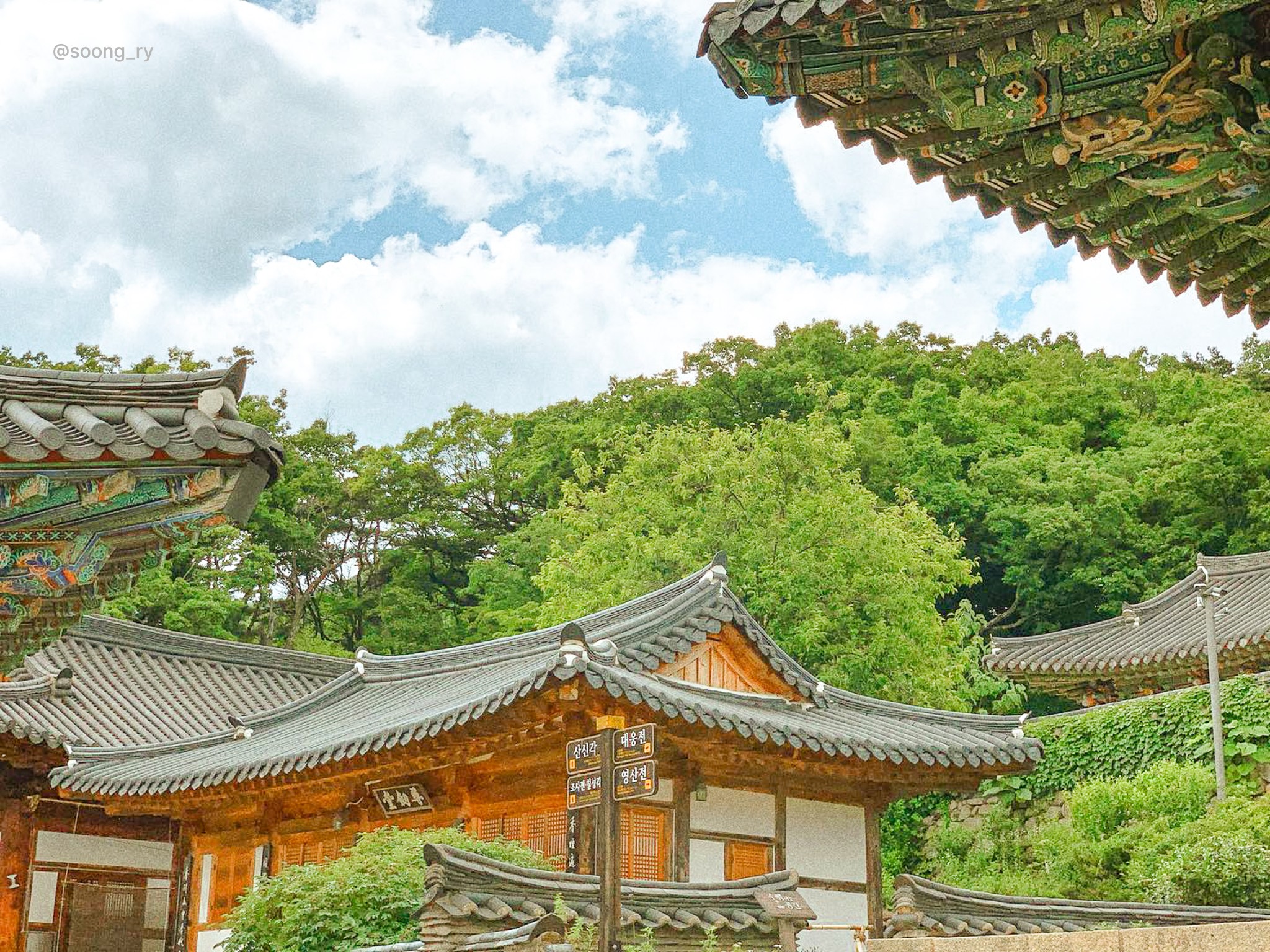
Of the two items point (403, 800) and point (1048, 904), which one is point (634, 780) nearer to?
point (1048, 904)

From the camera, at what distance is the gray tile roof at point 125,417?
5.28 m

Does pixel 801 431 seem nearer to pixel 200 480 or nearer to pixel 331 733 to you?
pixel 331 733

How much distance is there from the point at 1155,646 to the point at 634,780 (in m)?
16.3

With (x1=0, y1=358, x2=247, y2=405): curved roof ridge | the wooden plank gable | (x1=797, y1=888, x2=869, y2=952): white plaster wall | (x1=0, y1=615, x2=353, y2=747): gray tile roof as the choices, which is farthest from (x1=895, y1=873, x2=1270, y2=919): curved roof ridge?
(x1=0, y1=615, x2=353, y2=747): gray tile roof

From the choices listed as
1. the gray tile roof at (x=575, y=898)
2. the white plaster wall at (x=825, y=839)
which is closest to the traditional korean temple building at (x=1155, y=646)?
the white plaster wall at (x=825, y=839)

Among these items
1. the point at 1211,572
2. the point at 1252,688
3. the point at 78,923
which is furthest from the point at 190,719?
the point at 1211,572

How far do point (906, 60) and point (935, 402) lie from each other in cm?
3209

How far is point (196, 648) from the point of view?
25172 millimetres

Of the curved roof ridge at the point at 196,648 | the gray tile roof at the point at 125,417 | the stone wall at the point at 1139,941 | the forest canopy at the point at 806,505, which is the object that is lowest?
the stone wall at the point at 1139,941

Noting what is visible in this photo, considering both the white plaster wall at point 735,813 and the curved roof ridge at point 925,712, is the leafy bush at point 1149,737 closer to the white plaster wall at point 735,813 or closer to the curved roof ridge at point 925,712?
the curved roof ridge at point 925,712

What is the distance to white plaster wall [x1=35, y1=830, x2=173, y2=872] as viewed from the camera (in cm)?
1797

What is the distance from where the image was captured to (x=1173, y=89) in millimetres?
4930

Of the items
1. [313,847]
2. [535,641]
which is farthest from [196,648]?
[535,641]

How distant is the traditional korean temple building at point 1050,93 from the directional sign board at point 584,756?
5.42m
